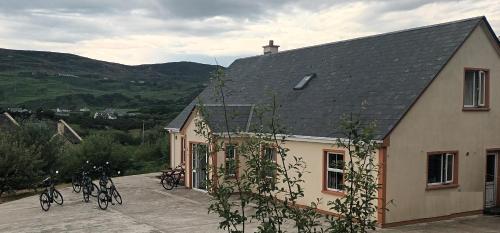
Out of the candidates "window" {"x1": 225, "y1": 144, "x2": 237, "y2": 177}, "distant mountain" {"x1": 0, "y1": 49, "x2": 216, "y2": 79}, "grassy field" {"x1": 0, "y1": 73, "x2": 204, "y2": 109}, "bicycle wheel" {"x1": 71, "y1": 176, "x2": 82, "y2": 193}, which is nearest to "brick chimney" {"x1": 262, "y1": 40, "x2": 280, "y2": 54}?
"bicycle wheel" {"x1": 71, "y1": 176, "x2": 82, "y2": 193}

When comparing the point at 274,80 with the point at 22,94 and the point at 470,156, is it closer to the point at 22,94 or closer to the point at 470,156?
the point at 470,156

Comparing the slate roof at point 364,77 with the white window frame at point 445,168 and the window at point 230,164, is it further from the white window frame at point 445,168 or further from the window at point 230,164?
the window at point 230,164

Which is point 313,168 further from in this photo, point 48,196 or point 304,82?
point 48,196

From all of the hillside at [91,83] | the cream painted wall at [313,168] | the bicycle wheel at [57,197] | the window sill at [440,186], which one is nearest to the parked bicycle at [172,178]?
the bicycle wheel at [57,197]

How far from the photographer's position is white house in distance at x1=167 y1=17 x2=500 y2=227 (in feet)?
50.7

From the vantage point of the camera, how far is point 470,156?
55.7ft

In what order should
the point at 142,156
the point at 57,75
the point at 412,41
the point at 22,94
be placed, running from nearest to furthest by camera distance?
the point at 412,41
the point at 142,156
the point at 22,94
the point at 57,75

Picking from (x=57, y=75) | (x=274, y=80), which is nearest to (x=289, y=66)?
(x=274, y=80)

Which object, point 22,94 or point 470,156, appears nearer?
point 470,156

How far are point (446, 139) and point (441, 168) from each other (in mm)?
961

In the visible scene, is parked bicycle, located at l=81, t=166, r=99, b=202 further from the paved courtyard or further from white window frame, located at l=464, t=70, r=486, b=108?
white window frame, located at l=464, t=70, r=486, b=108

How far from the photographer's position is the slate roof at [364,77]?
16031mm

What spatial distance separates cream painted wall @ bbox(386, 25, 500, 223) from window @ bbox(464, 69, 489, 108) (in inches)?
10.8

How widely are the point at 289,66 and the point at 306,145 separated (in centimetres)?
763
